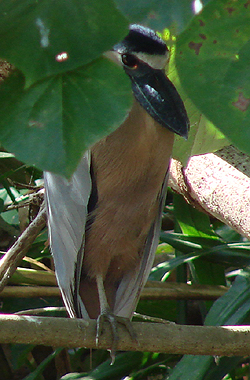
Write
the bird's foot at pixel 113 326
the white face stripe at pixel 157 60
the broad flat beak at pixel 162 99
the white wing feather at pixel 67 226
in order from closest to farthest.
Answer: the broad flat beak at pixel 162 99 < the white face stripe at pixel 157 60 < the bird's foot at pixel 113 326 < the white wing feather at pixel 67 226

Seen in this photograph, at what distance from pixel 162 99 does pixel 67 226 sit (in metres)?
0.68

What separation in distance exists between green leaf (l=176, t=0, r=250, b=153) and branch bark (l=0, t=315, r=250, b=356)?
0.75 m

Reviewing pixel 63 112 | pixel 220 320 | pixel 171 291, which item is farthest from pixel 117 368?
pixel 63 112

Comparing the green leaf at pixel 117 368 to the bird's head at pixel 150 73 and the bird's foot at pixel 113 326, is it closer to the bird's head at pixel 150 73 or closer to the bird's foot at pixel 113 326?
the bird's foot at pixel 113 326

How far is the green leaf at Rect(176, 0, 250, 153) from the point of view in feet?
1.23

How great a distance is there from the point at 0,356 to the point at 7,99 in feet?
7.90

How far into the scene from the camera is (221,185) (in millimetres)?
1604

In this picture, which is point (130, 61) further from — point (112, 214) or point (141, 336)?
point (141, 336)

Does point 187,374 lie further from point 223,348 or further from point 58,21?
point 58,21

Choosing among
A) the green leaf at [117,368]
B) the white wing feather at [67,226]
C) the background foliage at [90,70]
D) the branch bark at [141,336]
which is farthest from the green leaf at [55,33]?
the green leaf at [117,368]

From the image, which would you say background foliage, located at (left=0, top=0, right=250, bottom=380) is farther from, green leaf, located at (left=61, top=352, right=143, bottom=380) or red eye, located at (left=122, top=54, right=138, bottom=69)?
green leaf, located at (left=61, top=352, right=143, bottom=380)

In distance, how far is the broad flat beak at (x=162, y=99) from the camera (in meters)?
0.98

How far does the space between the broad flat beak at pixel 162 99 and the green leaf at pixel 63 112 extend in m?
0.54

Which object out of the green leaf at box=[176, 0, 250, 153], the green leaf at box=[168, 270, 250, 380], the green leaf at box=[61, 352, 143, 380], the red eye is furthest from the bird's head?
the green leaf at box=[61, 352, 143, 380]
